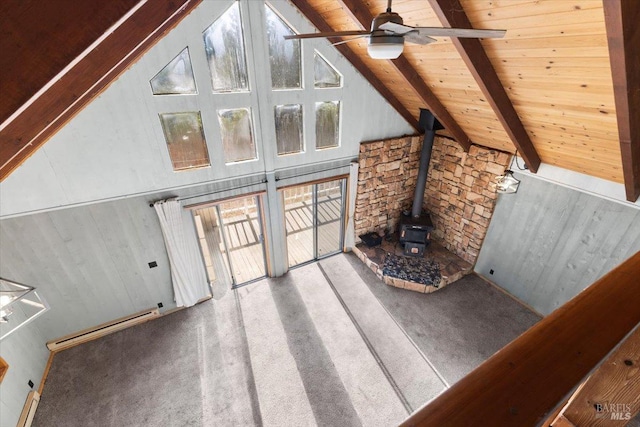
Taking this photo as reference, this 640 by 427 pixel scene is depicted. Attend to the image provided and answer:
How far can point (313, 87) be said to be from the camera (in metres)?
5.02

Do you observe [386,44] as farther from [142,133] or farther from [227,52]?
[142,133]

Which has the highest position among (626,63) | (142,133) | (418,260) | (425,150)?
(626,63)

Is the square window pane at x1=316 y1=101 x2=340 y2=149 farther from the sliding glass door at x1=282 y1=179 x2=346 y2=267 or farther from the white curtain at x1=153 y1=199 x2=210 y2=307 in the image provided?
the white curtain at x1=153 y1=199 x2=210 y2=307

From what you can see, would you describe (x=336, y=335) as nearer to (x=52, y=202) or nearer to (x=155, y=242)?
(x=155, y=242)

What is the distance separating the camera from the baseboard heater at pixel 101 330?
478 cm

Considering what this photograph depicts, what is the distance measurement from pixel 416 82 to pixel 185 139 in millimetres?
3745

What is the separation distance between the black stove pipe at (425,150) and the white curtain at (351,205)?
145 cm

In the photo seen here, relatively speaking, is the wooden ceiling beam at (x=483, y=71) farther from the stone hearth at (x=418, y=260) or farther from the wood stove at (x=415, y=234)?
Answer: the stone hearth at (x=418, y=260)

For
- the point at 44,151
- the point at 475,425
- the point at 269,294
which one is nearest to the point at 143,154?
the point at 44,151

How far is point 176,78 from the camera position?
407cm

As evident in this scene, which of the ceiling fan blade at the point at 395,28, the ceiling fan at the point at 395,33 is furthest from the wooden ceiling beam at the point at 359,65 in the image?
the ceiling fan blade at the point at 395,28

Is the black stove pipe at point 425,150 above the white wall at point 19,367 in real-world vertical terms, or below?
above

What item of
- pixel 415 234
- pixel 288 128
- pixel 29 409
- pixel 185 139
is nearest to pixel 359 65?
pixel 288 128

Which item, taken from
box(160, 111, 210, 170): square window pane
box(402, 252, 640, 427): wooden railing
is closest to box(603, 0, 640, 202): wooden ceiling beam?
box(402, 252, 640, 427): wooden railing
